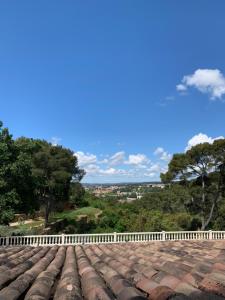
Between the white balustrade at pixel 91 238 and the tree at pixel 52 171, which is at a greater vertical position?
the tree at pixel 52 171

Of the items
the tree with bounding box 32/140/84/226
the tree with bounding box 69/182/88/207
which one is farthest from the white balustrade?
the tree with bounding box 69/182/88/207

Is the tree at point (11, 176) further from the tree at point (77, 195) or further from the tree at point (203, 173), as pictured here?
the tree at point (77, 195)

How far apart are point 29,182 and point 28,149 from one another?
216cm

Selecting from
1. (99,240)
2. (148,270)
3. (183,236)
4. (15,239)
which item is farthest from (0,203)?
(148,270)

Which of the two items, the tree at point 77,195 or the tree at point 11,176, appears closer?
the tree at point 11,176

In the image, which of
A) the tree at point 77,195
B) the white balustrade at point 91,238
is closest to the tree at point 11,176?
the white balustrade at point 91,238

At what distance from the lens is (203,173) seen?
29094 millimetres

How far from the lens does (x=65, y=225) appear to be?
3766cm

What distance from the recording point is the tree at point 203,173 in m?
28.4

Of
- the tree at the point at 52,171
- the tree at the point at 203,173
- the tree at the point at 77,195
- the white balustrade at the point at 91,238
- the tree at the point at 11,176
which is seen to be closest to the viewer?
the white balustrade at the point at 91,238

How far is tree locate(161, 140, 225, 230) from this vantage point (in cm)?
2839

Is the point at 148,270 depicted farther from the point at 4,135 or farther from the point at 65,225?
the point at 65,225

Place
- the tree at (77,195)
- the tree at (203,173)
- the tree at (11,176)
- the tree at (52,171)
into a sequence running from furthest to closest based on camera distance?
the tree at (77,195) < the tree at (52,171) < the tree at (203,173) < the tree at (11,176)

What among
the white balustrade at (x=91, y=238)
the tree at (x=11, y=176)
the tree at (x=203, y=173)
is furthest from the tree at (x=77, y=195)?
the white balustrade at (x=91, y=238)
